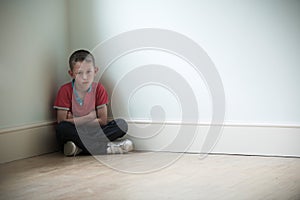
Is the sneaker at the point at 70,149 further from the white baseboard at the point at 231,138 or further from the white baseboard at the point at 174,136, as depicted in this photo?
the white baseboard at the point at 231,138

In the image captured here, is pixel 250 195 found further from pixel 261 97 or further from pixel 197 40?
pixel 197 40

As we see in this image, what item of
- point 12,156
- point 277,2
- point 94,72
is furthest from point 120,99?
point 277,2

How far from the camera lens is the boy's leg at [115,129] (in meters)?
2.95

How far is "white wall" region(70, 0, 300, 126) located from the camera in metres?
2.73

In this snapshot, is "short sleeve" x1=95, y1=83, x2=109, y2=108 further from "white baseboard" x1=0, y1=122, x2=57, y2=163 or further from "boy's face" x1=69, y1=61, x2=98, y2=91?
"white baseboard" x1=0, y1=122, x2=57, y2=163

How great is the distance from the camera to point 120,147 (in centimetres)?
290

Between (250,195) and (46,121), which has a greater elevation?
(46,121)

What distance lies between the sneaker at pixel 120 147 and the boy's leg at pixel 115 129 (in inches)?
1.6

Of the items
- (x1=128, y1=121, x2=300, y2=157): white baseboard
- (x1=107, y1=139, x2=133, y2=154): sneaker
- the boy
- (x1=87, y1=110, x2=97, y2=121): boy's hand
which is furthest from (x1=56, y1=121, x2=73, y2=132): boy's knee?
(x1=128, y1=121, x2=300, y2=157): white baseboard

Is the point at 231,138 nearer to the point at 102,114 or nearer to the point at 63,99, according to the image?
the point at 102,114

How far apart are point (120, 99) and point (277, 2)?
0.99m

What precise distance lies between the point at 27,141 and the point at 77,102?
35 cm

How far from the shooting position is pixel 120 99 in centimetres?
309

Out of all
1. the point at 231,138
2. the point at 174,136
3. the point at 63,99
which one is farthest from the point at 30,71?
the point at 231,138
